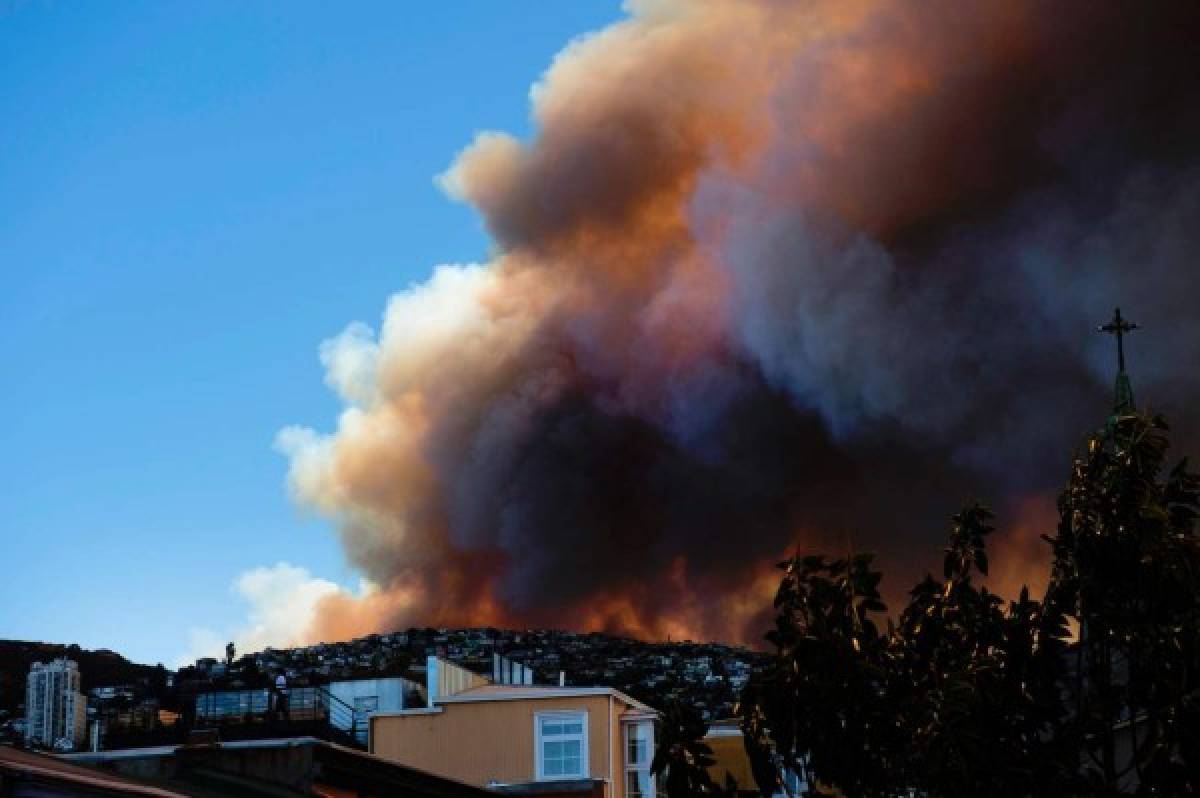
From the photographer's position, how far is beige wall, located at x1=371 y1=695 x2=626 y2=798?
58.2 meters

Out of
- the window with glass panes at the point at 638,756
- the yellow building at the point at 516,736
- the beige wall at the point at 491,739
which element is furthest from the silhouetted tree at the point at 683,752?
the window with glass panes at the point at 638,756

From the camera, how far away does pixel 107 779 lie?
23578 mm

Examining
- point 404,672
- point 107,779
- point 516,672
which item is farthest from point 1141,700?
point 516,672

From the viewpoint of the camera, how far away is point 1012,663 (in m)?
23.6

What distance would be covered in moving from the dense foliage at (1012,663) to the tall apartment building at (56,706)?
39.4 meters

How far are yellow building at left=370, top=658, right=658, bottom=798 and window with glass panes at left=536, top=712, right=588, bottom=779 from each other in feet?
0.09

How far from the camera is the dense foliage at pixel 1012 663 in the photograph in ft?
70.7

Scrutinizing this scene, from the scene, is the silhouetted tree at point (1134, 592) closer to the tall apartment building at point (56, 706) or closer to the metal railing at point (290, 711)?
the metal railing at point (290, 711)

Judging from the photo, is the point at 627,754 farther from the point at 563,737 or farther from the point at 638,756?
the point at 563,737

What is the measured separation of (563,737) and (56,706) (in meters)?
18.2

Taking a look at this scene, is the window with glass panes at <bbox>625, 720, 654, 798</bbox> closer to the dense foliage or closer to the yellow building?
the yellow building

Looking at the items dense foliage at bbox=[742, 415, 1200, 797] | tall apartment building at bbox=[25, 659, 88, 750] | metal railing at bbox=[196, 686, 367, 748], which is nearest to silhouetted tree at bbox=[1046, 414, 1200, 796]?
dense foliage at bbox=[742, 415, 1200, 797]

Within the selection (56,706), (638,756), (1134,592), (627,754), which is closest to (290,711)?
(56,706)

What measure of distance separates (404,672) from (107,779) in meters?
45.1
